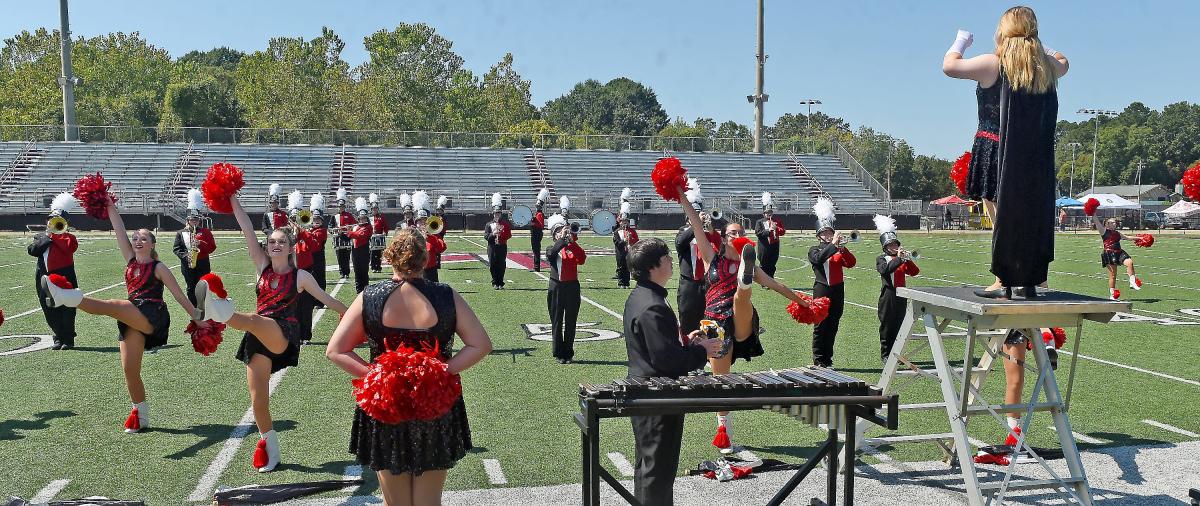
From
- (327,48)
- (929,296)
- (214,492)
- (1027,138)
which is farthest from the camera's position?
(327,48)

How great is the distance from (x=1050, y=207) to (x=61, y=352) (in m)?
10.4

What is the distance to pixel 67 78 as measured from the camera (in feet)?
152

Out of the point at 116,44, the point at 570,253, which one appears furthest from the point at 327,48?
the point at 570,253

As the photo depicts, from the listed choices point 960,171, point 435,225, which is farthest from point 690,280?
point 435,225

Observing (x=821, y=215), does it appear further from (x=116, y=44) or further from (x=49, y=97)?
(x=116, y=44)

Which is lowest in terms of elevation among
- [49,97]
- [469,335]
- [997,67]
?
[469,335]

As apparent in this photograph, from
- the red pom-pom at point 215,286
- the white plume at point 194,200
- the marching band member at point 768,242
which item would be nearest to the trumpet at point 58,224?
the white plume at point 194,200

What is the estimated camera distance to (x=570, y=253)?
402 inches

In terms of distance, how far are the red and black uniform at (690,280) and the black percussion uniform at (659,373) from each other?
9.71ft

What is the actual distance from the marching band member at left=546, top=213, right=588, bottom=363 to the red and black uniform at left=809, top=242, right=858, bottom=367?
8.48 ft

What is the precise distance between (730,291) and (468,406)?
2.54 m

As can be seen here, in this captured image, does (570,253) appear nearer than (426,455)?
No

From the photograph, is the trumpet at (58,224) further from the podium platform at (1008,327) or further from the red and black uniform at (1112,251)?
the red and black uniform at (1112,251)

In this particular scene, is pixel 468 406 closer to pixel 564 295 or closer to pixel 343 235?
pixel 564 295
